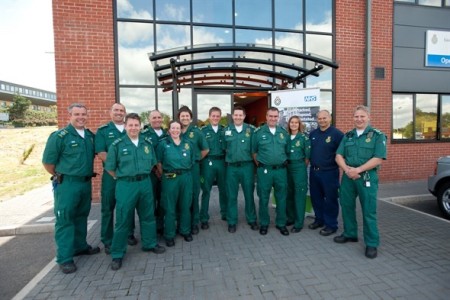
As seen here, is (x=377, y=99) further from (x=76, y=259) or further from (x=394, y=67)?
(x=76, y=259)

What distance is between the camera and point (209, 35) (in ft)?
22.8

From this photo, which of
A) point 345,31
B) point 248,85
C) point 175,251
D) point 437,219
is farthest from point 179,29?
point 437,219

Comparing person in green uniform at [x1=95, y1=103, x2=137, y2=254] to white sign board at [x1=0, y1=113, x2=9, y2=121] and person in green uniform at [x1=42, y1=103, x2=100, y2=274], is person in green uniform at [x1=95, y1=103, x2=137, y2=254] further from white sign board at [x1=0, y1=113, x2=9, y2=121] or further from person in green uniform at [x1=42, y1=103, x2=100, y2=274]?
white sign board at [x1=0, y1=113, x2=9, y2=121]

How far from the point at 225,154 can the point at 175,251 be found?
67.2 inches

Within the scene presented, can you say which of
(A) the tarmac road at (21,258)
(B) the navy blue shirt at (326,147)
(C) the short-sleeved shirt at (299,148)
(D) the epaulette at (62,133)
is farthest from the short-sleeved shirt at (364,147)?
(A) the tarmac road at (21,258)

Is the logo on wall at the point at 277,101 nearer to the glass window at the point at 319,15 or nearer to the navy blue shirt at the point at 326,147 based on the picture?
the navy blue shirt at the point at 326,147

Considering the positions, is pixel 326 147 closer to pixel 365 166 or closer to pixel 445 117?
pixel 365 166

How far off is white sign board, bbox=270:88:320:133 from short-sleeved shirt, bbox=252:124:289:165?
1474mm

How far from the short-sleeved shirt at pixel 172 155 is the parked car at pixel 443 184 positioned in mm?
4963

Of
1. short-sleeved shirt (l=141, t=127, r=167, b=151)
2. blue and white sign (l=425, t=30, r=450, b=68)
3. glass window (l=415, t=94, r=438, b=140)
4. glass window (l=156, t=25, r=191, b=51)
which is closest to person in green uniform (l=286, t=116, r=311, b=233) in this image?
short-sleeved shirt (l=141, t=127, r=167, b=151)

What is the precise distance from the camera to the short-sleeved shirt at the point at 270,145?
4.20 meters

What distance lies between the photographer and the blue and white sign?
7918 mm

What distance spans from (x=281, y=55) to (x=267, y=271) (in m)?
5.74

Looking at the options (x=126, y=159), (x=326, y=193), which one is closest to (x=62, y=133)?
(x=126, y=159)
